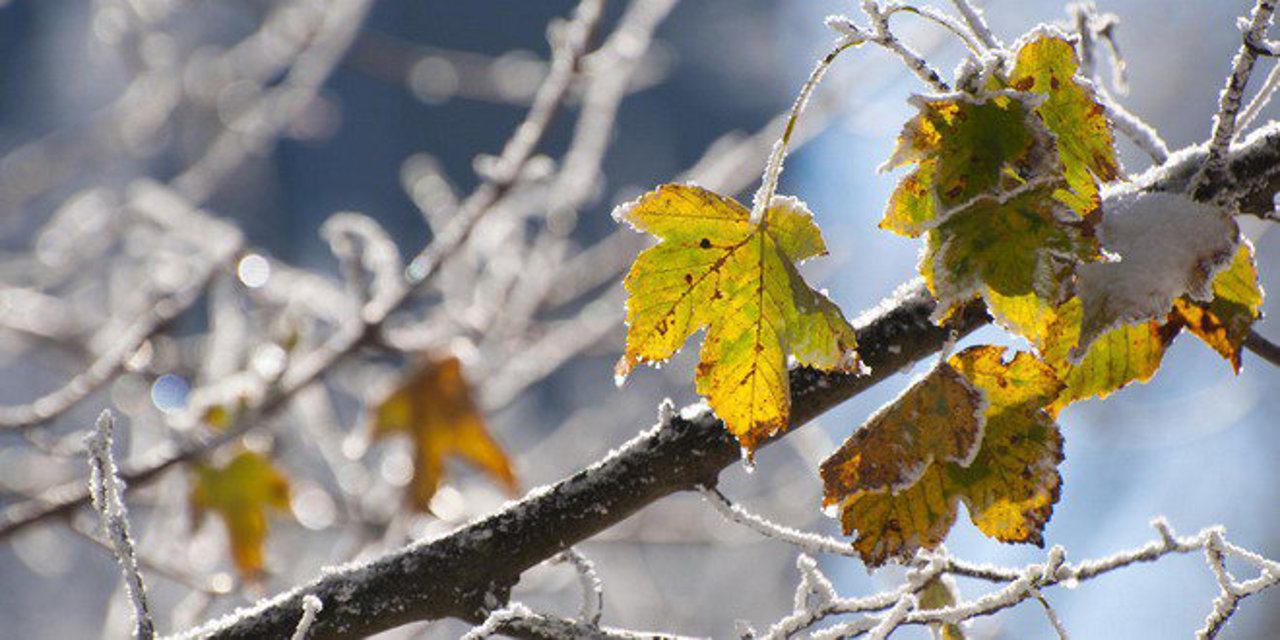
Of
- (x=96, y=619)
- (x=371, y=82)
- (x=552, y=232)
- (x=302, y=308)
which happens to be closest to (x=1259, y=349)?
(x=552, y=232)

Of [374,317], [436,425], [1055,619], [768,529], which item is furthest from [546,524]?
[436,425]

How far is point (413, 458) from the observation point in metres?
2.46

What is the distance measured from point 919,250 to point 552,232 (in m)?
1.95

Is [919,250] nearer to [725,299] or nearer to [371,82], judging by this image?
[725,299]

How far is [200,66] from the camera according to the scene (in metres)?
4.03

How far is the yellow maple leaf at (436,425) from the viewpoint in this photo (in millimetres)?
2393

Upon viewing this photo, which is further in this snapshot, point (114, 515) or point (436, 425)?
point (436, 425)

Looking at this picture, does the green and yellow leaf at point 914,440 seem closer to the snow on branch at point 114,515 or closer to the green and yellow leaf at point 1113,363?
the green and yellow leaf at point 1113,363

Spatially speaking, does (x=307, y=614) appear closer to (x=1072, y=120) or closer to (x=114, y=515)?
(x=114, y=515)

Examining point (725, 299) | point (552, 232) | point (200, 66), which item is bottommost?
point (725, 299)

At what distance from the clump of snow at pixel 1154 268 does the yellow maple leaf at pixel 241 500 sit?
5.99 feet

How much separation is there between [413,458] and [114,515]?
1.42m

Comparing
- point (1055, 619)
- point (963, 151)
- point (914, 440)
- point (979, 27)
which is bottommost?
point (1055, 619)

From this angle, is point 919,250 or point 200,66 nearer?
point 919,250
